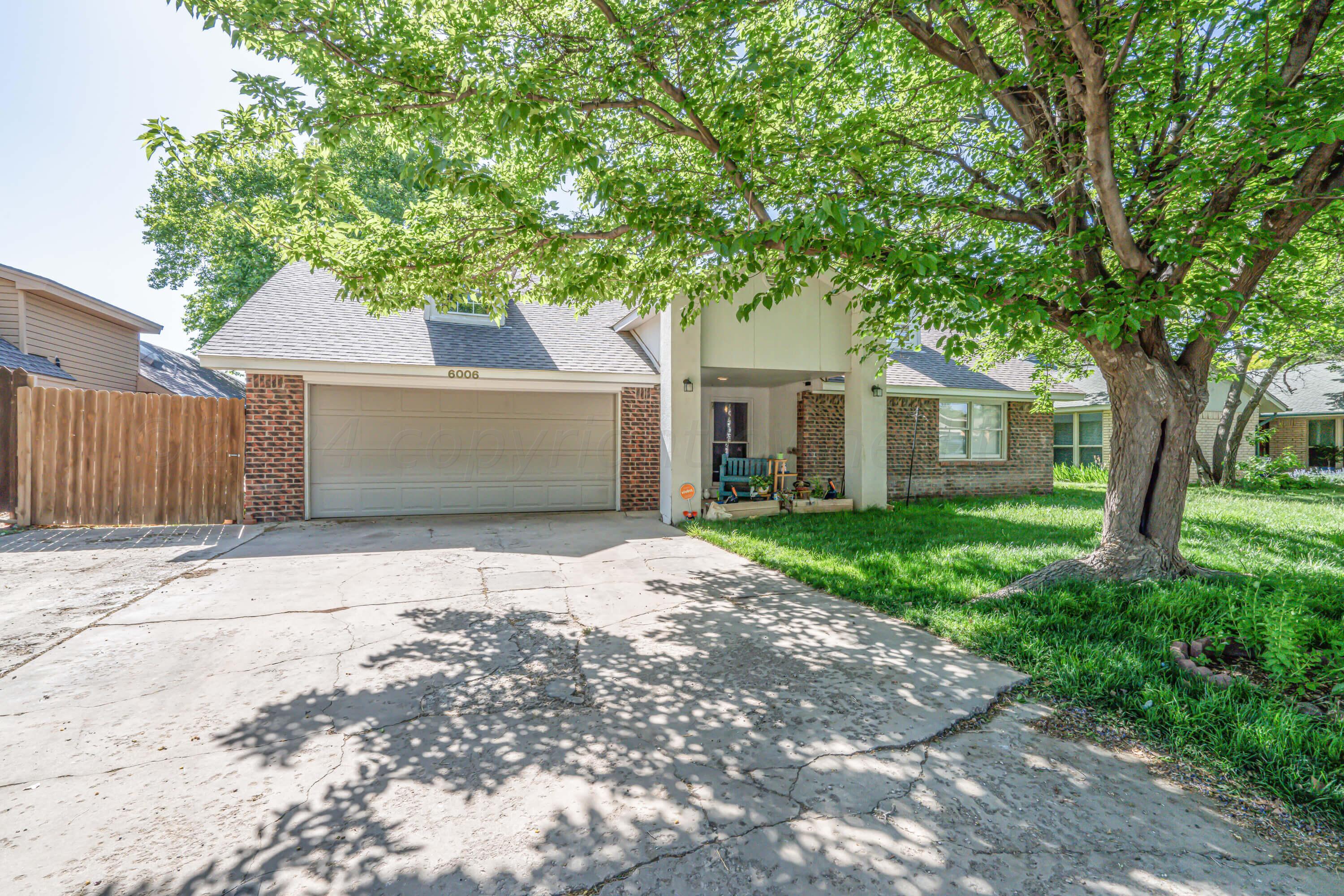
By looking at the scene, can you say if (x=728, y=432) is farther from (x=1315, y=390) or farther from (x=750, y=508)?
(x=1315, y=390)

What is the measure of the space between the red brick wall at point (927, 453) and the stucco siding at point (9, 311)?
50.3 ft

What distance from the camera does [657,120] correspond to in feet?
18.9

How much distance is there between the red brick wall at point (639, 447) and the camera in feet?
35.9

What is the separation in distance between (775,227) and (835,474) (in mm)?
8862

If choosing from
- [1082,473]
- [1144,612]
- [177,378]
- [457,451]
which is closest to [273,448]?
[457,451]

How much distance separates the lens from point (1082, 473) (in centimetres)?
1802

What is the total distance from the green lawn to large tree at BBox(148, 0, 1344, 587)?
0.87 m

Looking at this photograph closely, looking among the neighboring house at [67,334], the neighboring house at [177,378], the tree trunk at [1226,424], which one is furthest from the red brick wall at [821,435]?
the neighboring house at [67,334]

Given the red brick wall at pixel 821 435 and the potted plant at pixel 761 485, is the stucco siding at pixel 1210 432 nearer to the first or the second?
the red brick wall at pixel 821 435

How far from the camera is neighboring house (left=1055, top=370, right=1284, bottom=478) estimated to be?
18766 mm

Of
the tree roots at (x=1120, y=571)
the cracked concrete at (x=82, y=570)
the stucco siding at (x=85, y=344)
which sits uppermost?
the stucco siding at (x=85, y=344)

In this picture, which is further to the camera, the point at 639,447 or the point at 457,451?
the point at 639,447

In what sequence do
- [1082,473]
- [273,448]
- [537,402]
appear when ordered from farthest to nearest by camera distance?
[1082,473], [537,402], [273,448]

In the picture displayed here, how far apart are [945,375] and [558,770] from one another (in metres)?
13.2
